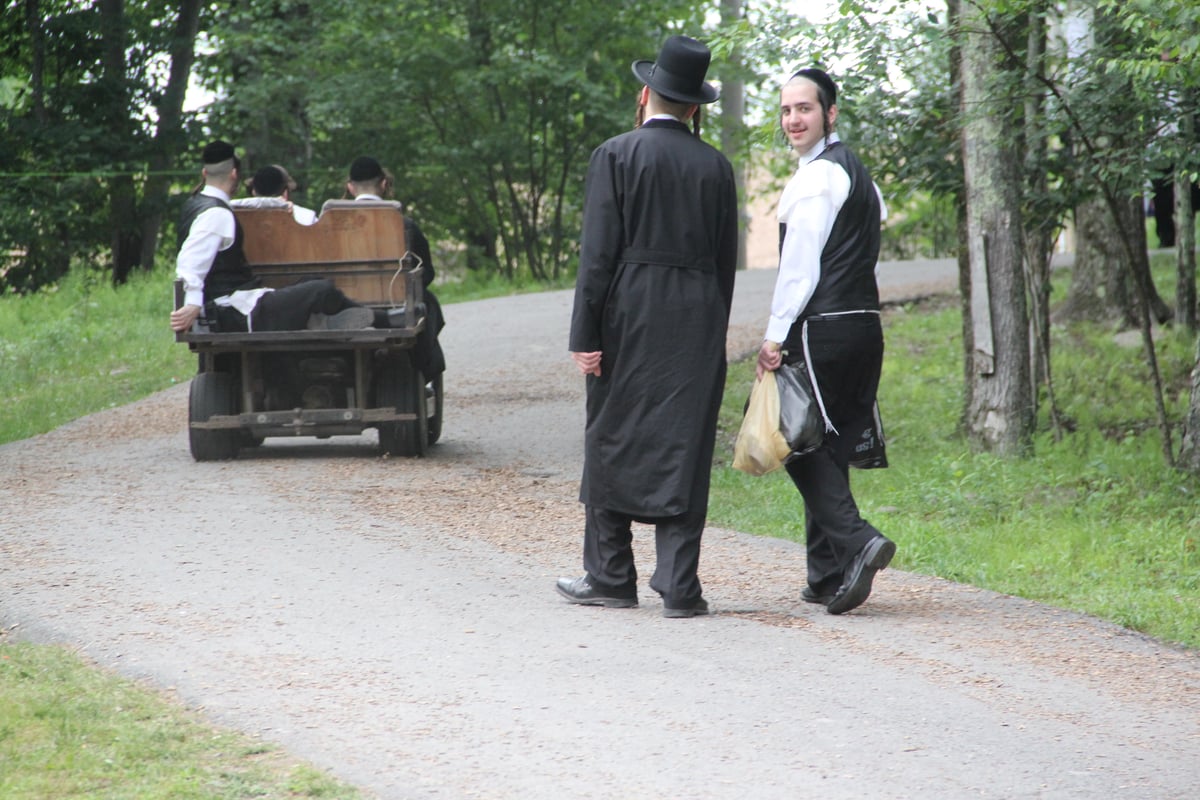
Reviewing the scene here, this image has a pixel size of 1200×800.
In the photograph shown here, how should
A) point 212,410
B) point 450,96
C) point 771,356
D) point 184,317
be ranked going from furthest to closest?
point 450,96
point 212,410
point 184,317
point 771,356

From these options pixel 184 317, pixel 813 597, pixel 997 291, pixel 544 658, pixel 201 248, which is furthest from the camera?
pixel 997 291

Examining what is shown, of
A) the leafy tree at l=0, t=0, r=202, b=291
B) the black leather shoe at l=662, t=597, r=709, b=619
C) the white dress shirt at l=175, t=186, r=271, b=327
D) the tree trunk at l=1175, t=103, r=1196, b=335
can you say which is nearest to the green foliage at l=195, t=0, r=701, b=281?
the leafy tree at l=0, t=0, r=202, b=291

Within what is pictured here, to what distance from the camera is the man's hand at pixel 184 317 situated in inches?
373

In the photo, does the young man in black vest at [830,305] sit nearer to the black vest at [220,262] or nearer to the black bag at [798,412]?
the black bag at [798,412]

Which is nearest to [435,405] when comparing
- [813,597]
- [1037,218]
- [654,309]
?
[1037,218]

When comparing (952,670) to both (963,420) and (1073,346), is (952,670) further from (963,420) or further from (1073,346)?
(1073,346)

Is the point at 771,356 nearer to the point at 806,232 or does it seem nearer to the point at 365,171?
the point at 806,232

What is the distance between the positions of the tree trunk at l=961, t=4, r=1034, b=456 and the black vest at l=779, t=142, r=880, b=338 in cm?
485

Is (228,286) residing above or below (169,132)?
below

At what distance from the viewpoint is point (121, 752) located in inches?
162

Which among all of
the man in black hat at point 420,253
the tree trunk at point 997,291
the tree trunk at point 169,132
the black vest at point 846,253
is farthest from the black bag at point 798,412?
the tree trunk at point 169,132

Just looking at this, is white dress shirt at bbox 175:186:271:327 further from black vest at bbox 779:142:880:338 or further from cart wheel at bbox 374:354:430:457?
black vest at bbox 779:142:880:338

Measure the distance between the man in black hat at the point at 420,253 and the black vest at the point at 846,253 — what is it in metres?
4.56

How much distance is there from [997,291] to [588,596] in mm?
5509
